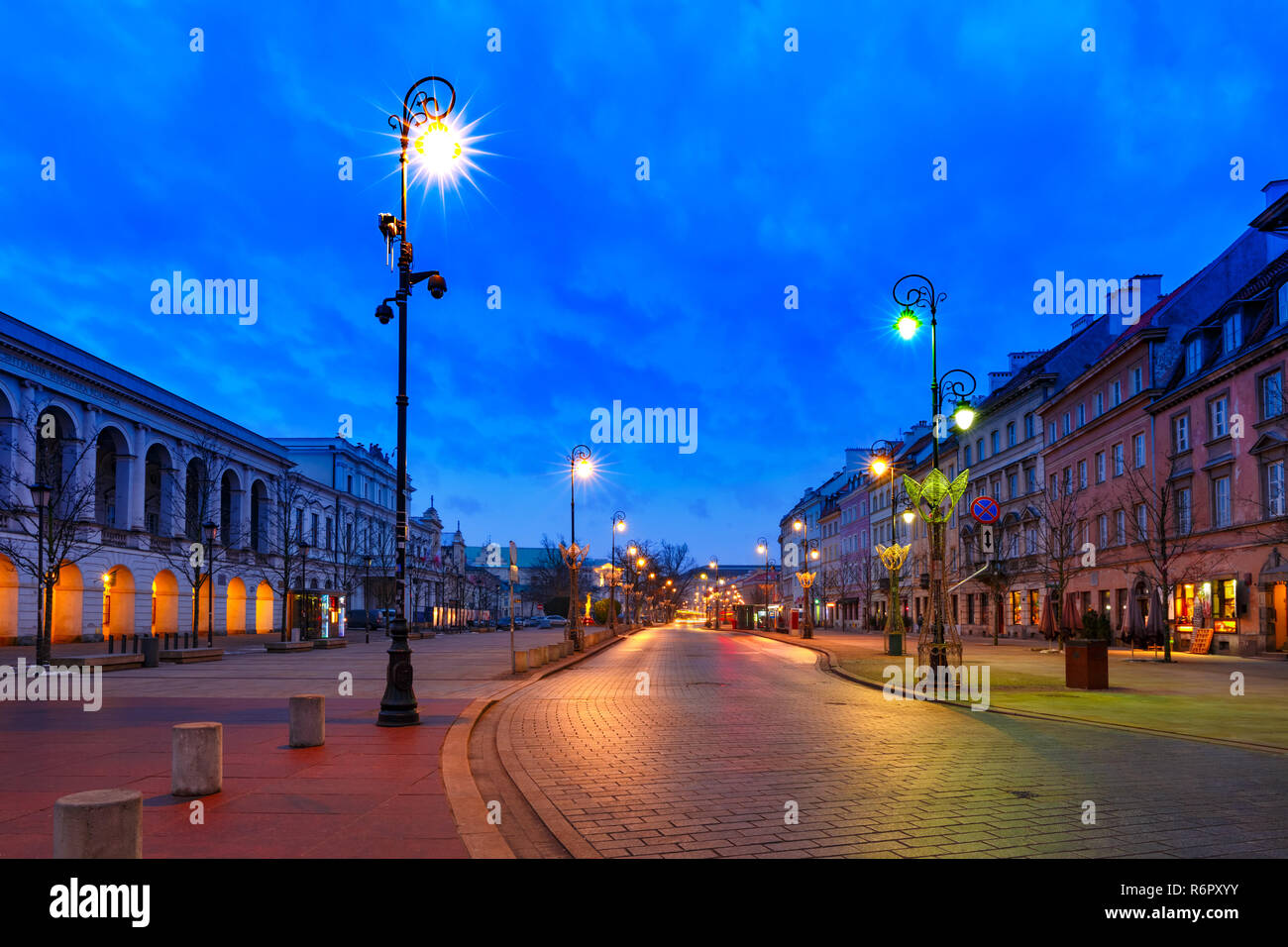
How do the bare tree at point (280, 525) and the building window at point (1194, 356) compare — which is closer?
the building window at point (1194, 356)

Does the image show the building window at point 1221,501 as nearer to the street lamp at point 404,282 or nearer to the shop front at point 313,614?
the street lamp at point 404,282

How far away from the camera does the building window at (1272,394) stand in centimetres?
3062

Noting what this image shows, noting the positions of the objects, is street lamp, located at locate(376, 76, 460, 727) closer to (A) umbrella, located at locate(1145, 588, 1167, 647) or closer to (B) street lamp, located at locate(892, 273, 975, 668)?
(B) street lamp, located at locate(892, 273, 975, 668)

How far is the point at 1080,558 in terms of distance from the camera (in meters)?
46.2

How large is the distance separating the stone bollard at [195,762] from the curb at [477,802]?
6.46ft

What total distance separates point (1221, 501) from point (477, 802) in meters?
35.0

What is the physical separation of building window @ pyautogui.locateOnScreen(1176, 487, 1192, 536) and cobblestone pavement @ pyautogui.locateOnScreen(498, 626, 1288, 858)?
1036 inches

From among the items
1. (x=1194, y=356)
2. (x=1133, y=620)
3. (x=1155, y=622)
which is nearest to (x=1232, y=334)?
(x=1194, y=356)

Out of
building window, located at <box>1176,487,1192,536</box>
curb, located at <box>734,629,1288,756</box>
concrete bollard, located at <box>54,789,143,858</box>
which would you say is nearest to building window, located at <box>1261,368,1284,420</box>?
building window, located at <box>1176,487,1192,536</box>

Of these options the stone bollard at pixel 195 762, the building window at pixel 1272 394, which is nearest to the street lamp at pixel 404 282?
the stone bollard at pixel 195 762

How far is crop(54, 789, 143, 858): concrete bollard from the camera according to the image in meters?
5.34

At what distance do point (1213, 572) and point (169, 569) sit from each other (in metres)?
50.1

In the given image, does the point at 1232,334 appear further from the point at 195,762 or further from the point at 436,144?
the point at 195,762
